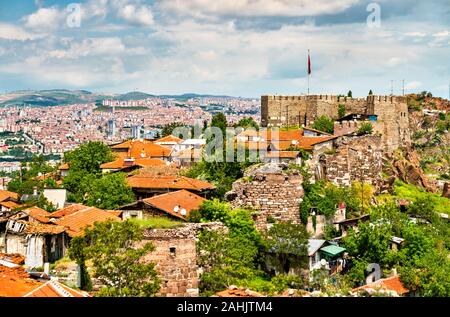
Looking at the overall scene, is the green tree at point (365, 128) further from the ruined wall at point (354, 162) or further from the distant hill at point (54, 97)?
the distant hill at point (54, 97)

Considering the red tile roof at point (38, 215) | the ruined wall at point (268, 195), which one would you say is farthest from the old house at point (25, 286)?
the ruined wall at point (268, 195)

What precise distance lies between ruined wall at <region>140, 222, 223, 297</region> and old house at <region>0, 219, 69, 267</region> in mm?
2153

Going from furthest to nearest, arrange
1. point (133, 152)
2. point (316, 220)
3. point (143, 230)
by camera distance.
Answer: point (133, 152), point (316, 220), point (143, 230)

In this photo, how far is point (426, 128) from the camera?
1489 inches

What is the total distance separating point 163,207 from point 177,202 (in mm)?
594

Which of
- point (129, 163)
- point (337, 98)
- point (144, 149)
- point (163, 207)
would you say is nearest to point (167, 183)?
point (163, 207)

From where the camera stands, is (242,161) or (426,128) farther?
(426,128)

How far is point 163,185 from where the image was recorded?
16109mm

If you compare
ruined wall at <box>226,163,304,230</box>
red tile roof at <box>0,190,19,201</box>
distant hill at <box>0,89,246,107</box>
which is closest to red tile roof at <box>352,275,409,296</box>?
ruined wall at <box>226,163,304,230</box>

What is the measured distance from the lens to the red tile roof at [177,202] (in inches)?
504

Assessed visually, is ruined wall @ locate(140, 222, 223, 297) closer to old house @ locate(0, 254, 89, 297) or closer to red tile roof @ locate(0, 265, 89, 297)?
old house @ locate(0, 254, 89, 297)

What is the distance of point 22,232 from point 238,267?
12.0 feet
